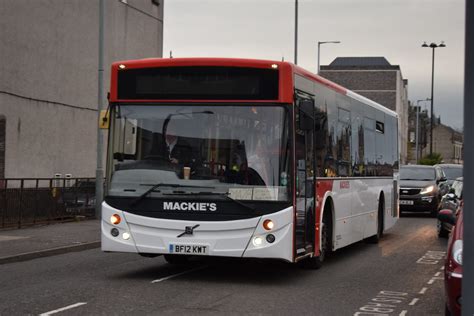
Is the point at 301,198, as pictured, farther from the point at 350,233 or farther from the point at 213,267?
the point at 350,233

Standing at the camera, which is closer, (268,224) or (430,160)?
(268,224)

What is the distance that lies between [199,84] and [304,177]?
191 centimetres

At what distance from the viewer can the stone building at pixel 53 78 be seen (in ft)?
90.5

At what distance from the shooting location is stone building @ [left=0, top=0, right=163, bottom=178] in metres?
27.6

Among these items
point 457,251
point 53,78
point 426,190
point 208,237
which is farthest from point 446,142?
point 457,251

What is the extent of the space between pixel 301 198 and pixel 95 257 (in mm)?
4830

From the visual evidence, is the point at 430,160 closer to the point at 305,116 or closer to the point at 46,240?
the point at 46,240

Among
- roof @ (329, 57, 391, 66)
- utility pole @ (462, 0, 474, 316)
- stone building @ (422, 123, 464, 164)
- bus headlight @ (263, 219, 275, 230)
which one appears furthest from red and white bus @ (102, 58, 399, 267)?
stone building @ (422, 123, 464, 164)

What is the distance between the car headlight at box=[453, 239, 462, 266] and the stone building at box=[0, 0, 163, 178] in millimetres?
21045

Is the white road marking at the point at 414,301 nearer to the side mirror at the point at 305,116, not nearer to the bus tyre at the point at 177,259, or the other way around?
the side mirror at the point at 305,116

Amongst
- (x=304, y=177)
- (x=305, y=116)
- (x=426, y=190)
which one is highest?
(x=305, y=116)

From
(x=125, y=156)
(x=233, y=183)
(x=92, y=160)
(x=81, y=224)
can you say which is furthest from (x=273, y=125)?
(x=92, y=160)

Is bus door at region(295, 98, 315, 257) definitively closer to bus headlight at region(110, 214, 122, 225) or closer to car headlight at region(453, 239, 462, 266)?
bus headlight at region(110, 214, 122, 225)

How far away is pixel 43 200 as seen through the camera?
21.5 metres
